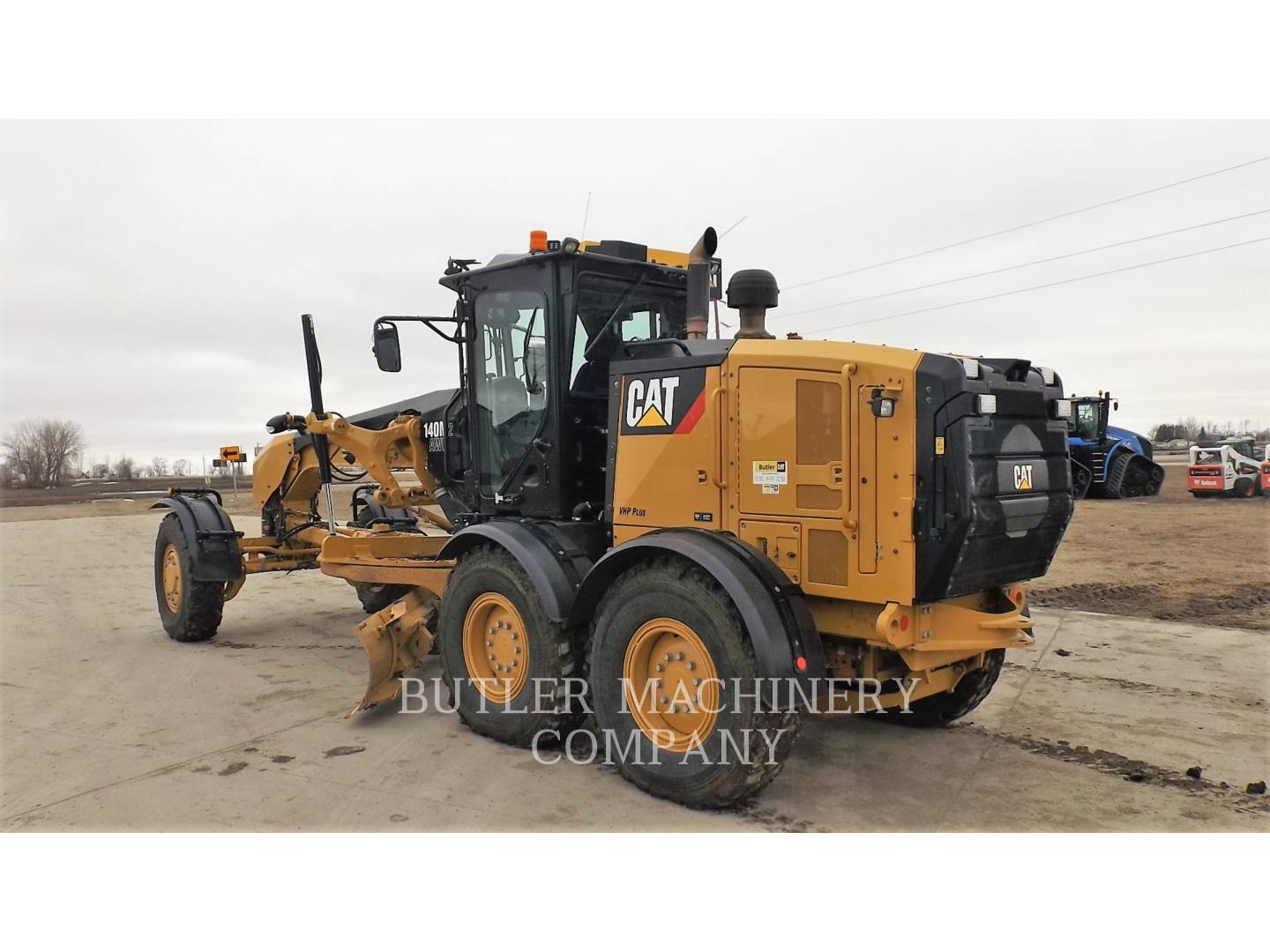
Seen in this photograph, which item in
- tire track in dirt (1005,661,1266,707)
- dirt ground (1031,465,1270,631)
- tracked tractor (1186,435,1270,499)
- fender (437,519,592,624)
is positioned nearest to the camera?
fender (437,519,592,624)

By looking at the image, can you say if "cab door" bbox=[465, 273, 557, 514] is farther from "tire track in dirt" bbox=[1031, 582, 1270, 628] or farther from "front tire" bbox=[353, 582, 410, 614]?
"tire track in dirt" bbox=[1031, 582, 1270, 628]

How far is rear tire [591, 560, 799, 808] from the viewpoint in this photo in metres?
4.18

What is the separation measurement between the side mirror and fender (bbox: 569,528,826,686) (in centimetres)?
233

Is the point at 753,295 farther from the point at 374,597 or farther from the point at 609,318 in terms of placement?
the point at 374,597

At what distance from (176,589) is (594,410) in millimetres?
5316

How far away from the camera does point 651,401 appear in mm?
5012

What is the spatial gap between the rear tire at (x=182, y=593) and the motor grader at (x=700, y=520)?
247 cm

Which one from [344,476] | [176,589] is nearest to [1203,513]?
[344,476]

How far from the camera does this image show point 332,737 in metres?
5.61

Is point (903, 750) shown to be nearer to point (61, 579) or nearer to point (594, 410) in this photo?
point (594, 410)

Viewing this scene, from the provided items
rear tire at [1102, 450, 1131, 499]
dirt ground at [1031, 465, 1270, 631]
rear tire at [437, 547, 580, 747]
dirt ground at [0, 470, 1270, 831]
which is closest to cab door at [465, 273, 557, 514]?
rear tire at [437, 547, 580, 747]

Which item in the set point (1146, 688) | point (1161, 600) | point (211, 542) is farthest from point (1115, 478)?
point (211, 542)

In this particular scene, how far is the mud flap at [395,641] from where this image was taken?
6.10 m

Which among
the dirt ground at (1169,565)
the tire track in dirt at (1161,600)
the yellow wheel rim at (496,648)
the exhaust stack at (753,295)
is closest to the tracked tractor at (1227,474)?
the dirt ground at (1169,565)
